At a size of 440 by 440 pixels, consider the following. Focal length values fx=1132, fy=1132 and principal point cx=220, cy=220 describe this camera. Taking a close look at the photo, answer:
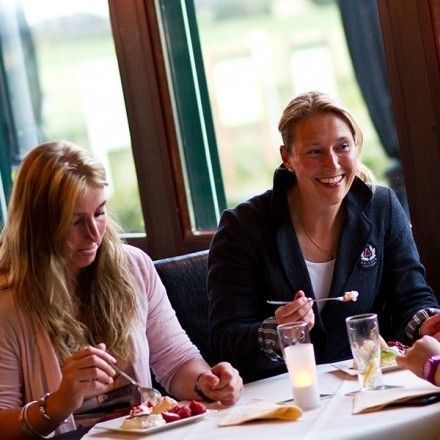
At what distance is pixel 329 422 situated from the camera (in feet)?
6.92

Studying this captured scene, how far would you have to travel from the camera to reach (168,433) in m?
2.25

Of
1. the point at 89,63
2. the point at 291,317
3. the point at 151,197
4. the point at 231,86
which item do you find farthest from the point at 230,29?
the point at 291,317

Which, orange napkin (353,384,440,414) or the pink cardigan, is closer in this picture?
orange napkin (353,384,440,414)

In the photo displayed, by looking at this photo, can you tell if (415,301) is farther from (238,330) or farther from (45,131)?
(45,131)

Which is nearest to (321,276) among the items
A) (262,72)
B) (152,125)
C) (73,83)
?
(262,72)

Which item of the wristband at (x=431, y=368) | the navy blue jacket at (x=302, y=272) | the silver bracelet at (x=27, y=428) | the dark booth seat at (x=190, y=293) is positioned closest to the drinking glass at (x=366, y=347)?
the wristband at (x=431, y=368)

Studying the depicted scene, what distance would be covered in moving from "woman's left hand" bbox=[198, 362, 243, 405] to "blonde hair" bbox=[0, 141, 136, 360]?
1.05 feet

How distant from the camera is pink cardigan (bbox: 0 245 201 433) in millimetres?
2697

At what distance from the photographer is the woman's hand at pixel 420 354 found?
2.25 m

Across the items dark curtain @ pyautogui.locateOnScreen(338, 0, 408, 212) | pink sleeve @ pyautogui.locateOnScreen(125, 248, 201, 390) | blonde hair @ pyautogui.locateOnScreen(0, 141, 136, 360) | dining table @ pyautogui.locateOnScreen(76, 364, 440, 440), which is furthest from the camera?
dark curtain @ pyautogui.locateOnScreen(338, 0, 408, 212)

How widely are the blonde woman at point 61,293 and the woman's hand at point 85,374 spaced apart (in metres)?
0.13

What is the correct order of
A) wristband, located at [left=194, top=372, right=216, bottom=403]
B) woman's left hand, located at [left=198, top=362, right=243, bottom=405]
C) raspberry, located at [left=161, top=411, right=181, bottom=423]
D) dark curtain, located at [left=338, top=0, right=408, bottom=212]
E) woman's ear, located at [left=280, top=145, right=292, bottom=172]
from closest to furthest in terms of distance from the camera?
raspberry, located at [left=161, top=411, right=181, bottom=423]
woman's left hand, located at [left=198, top=362, right=243, bottom=405]
wristband, located at [left=194, top=372, right=216, bottom=403]
woman's ear, located at [left=280, top=145, right=292, bottom=172]
dark curtain, located at [left=338, top=0, right=408, bottom=212]

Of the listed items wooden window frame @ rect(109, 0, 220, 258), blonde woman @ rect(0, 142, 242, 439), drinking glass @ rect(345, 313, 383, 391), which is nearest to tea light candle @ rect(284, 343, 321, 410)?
drinking glass @ rect(345, 313, 383, 391)

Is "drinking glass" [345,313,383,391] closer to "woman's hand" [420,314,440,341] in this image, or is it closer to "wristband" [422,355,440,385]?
"wristband" [422,355,440,385]
